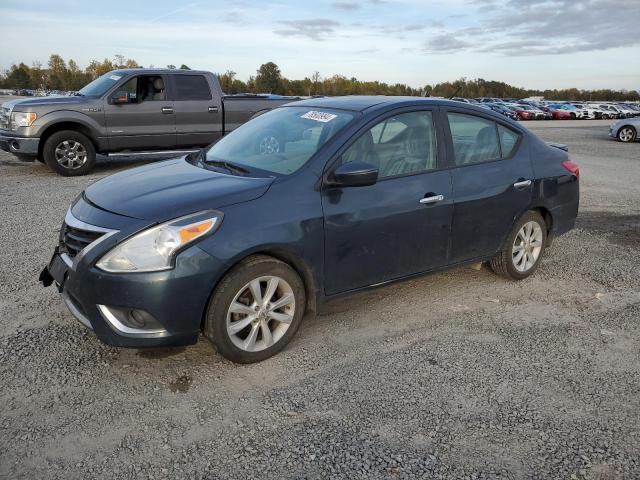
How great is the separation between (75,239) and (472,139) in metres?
3.12

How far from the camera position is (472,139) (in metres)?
4.69

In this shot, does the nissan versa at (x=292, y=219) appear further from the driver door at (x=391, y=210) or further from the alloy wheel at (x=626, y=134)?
the alloy wheel at (x=626, y=134)

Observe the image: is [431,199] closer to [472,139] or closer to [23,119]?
[472,139]

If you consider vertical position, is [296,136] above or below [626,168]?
above

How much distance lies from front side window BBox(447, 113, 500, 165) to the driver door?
7.9 inches

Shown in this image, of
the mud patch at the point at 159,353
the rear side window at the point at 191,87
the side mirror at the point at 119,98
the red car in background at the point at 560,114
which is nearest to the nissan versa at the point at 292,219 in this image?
the mud patch at the point at 159,353

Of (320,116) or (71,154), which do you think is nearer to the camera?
(320,116)

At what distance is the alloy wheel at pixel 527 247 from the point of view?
5.13 m

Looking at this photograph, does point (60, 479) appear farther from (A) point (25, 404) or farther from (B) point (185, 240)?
(B) point (185, 240)

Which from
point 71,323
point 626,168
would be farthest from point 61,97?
point 626,168

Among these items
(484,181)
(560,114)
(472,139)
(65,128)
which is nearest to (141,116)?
(65,128)

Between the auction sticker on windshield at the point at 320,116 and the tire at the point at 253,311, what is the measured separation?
1.26m

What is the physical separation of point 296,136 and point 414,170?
92 centimetres

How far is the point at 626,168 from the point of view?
13469 millimetres
